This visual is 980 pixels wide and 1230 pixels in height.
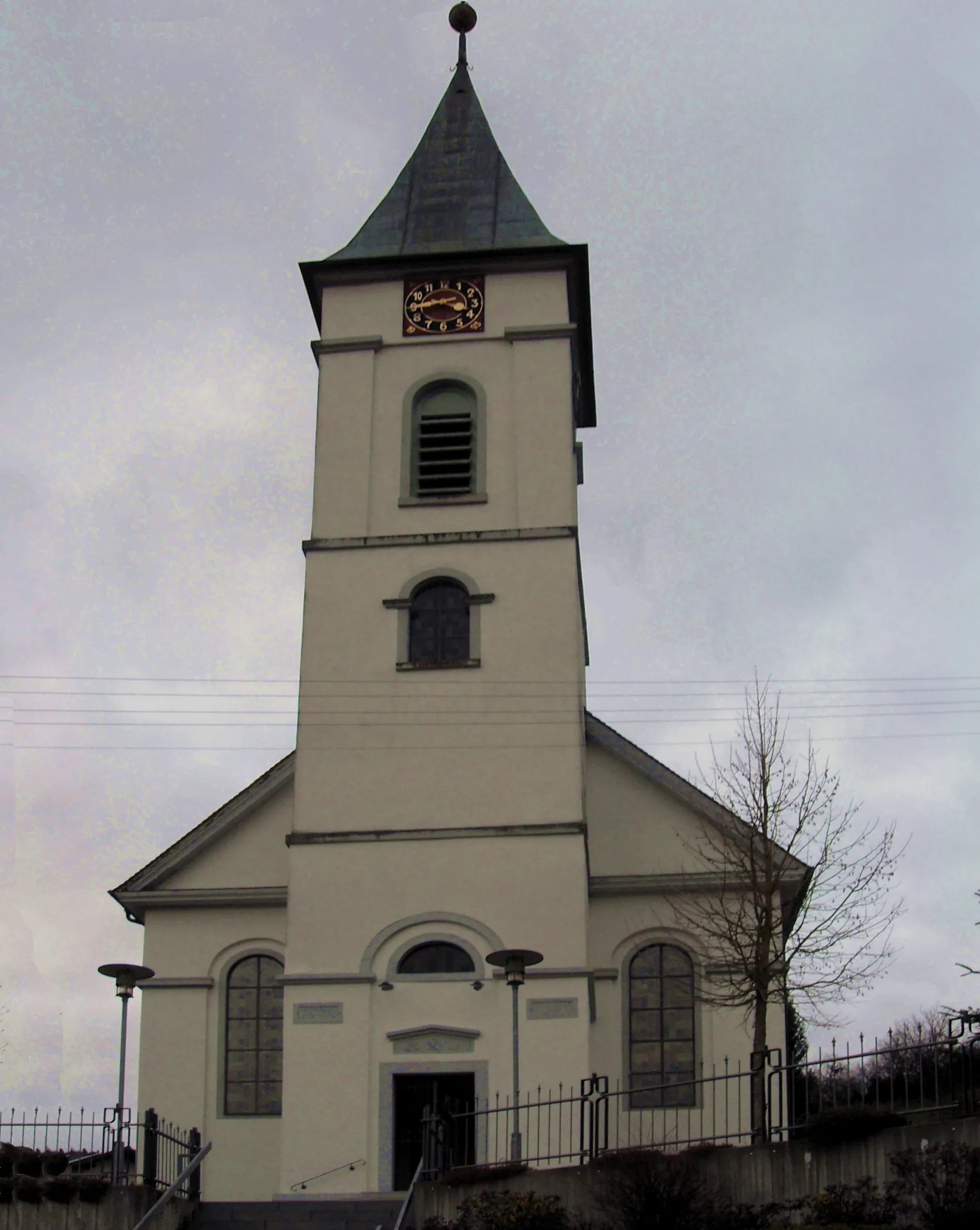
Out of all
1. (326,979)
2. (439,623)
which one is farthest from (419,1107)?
(439,623)

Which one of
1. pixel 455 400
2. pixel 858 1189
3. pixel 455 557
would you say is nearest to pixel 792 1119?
pixel 858 1189

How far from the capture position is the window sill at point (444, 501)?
94.8ft

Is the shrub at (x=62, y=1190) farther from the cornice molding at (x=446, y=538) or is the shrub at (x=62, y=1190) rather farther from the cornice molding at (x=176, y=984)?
the cornice molding at (x=446, y=538)

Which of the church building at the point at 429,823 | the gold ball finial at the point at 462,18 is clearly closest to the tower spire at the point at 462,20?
the gold ball finial at the point at 462,18

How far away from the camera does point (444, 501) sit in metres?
28.9

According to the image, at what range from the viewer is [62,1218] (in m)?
22.0

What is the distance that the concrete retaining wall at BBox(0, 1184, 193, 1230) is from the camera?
21.9m

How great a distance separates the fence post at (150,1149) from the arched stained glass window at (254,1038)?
3145 mm

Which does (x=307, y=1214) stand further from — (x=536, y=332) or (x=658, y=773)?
(x=536, y=332)

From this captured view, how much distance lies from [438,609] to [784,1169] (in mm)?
11932

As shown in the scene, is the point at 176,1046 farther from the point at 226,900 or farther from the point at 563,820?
the point at 563,820

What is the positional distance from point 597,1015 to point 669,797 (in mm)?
3504

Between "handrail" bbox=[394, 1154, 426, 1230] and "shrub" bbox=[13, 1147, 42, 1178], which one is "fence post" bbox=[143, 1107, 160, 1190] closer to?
"shrub" bbox=[13, 1147, 42, 1178]

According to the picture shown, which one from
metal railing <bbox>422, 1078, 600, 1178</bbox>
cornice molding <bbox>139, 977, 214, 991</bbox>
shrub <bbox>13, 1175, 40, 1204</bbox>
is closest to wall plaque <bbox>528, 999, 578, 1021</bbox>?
metal railing <bbox>422, 1078, 600, 1178</bbox>
